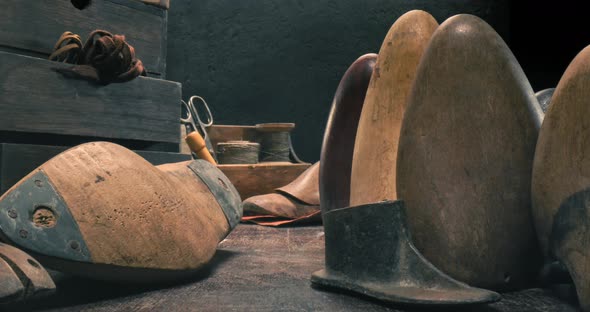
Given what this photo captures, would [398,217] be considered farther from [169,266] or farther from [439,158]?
[169,266]

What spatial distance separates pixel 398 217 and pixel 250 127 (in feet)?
7.68

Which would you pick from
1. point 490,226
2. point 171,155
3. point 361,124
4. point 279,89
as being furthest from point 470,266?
point 279,89

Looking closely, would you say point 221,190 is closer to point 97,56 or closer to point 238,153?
point 97,56

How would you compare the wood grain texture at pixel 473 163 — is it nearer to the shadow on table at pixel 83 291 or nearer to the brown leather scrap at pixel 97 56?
the shadow on table at pixel 83 291

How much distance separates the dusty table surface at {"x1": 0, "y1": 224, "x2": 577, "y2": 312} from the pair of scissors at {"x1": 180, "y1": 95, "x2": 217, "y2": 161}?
6.10 feet

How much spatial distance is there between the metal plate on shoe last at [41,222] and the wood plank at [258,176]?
66.7 inches

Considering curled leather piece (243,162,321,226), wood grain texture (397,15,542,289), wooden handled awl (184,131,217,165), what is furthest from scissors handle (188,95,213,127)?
wood grain texture (397,15,542,289)

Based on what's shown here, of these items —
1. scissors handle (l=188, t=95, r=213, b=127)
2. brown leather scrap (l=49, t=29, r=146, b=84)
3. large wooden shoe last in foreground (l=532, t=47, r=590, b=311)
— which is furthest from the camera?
scissors handle (l=188, t=95, r=213, b=127)

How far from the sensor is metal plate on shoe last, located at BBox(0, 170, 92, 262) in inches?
24.8

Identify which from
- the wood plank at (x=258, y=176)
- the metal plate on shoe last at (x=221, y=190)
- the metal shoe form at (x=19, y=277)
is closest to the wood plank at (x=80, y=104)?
the metal plate on shoe last at (x=221, y=190)

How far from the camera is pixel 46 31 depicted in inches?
53.9

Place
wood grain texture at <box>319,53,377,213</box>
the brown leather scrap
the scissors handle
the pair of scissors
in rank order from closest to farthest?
wood grain texture at <box>319,53,377,213</box> → the brown leather scrap → the pair of scissors → the scissors handle

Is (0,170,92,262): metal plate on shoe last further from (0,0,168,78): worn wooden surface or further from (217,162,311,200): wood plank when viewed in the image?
(217,162,311,200): wood plank

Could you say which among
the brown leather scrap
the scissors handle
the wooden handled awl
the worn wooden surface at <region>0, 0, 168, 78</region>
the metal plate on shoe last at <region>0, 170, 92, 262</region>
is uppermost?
the worn wooden surface at <region>0, 0, 168, 78</region>
